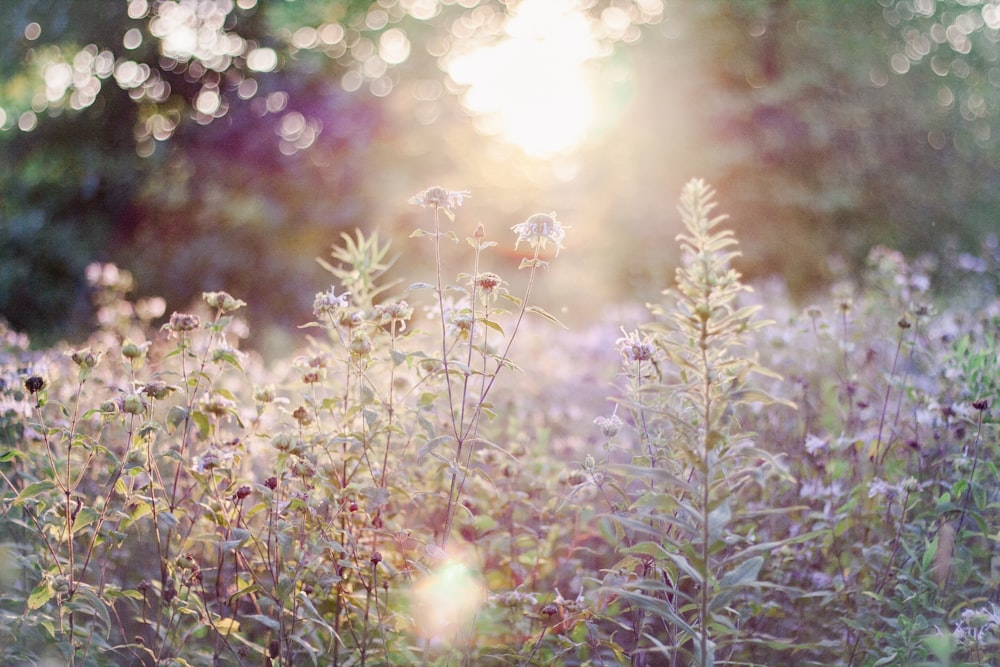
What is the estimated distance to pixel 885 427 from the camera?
10.2 ft

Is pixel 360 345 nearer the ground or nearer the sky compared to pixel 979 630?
nearer the sky

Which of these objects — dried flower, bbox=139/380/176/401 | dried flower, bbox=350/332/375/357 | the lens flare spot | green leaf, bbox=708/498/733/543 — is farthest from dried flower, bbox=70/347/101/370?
green leaf, bbox=708/498/733/543

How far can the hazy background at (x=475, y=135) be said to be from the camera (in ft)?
37.2

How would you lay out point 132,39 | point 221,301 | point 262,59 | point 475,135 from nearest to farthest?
point 221,301, point 132,39, point 262,59, point 475,135

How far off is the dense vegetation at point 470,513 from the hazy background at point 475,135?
871cm

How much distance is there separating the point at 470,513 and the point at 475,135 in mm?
12472

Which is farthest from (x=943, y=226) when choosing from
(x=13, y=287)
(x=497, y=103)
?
(x=13, y=287)

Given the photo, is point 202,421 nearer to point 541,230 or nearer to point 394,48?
point 541,230

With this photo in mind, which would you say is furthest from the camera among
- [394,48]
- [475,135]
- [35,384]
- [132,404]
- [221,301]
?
[475,135]

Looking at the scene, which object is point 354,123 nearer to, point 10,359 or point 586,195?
point 586,195

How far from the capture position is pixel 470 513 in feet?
6.35

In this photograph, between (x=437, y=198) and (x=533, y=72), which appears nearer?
(x=437, y=198)

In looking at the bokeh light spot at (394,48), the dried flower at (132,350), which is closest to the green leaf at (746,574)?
the dried flower at (132,350)

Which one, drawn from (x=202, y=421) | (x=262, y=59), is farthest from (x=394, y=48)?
(x=202, y=421)
